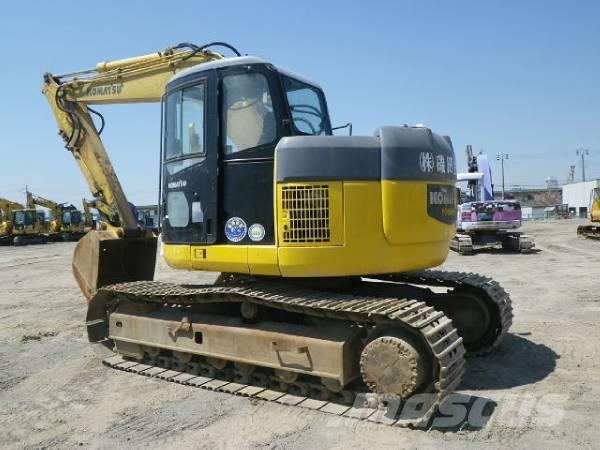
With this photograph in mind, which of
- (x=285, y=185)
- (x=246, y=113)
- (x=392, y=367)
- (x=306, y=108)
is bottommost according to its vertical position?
(x=392, y=367)

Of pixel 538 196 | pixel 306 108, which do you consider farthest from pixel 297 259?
pixel 538 196

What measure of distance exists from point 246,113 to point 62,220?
3793 centimetres

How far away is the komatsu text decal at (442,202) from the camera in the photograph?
5.16 m

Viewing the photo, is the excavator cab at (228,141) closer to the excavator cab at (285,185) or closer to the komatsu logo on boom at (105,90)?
the excavator cab at (285,185)

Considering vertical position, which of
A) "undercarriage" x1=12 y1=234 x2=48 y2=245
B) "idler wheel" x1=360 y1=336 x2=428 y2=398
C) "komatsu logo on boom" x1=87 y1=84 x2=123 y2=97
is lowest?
"idler wheel" x1=360 y1=336 x2=428 y2=398

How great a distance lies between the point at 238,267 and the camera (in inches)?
205

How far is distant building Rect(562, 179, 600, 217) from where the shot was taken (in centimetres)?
6775

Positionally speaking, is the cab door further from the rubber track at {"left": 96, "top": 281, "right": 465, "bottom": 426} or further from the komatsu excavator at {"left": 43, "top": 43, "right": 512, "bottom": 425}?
the rubber track at {"left": 96, "top": 281, "right": 465, "bottom": 426}

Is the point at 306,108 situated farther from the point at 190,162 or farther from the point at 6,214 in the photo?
the point at 6,214

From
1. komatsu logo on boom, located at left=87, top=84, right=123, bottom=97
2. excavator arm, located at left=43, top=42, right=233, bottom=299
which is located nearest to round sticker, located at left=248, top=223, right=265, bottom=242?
excavator arm, located at left=43, top=42, right=233, bottom=299

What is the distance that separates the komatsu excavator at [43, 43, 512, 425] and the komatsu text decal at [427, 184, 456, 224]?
2cm

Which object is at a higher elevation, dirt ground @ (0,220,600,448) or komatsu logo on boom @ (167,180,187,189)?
komatsu logo on boom @ (167,180,187,189)

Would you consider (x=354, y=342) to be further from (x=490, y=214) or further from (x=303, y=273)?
(x=490, y=214)

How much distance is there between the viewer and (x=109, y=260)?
25.6ft
